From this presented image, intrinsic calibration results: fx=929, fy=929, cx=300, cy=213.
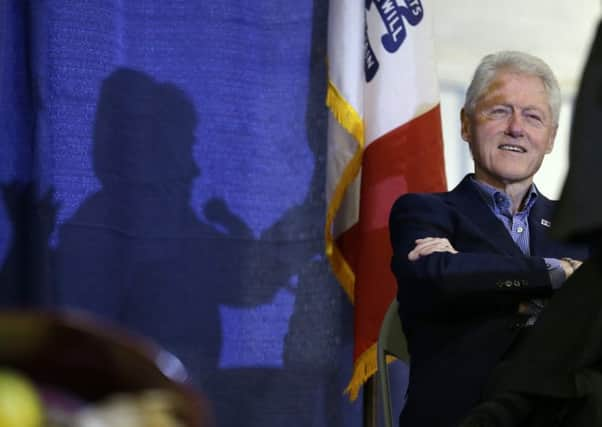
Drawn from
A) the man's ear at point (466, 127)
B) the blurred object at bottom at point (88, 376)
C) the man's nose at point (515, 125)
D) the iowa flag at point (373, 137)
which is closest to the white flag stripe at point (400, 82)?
the iowa flag at point (373, 137)

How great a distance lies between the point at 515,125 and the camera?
2.19m

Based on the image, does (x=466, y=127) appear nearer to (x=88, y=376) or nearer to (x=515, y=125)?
(x=515, y=125)

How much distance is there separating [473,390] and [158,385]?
138 centimetres

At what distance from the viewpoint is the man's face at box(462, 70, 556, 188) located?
2.17 m

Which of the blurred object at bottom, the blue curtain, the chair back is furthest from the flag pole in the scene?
the blurred object at bottom

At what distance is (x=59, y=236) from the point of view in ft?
7.81

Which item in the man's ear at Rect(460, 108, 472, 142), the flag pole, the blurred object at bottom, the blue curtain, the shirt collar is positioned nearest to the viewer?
the blurred object at bottom

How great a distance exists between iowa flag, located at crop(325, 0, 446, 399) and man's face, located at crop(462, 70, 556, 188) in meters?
0.38

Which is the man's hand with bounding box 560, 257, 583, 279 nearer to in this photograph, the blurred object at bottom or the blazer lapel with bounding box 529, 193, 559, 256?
the blazer lapel with bounding box 529, 193, 559, 256

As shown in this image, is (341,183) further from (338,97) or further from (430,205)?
(430,205)

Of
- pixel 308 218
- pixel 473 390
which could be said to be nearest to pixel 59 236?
pixel 308 218

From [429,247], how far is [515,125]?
47cm

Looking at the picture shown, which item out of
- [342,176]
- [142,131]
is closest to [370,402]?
[342,176]

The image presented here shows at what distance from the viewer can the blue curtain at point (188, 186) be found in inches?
94.9
